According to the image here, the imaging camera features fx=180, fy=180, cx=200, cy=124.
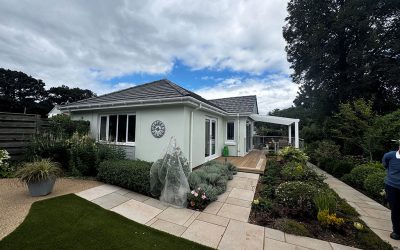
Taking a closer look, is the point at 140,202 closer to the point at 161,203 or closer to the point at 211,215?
the point at 161,203

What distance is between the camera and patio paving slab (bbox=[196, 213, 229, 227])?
398 centimetres

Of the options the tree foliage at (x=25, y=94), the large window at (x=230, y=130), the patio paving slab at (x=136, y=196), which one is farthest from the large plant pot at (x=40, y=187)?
the tree foliage at (x=25, y=94)

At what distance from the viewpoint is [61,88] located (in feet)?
129

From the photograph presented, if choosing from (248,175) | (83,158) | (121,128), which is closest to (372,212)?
(248,175)

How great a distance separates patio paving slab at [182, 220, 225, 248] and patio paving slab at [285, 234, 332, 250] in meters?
1.30

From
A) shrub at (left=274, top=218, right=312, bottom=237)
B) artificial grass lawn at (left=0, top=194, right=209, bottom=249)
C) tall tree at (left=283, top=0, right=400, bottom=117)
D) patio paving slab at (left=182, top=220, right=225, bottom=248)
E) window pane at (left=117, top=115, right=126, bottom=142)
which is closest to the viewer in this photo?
artificial grass lawn at (left=0, top=194, right=209, bottom=249)

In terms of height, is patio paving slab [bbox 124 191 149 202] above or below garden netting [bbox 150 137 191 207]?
below

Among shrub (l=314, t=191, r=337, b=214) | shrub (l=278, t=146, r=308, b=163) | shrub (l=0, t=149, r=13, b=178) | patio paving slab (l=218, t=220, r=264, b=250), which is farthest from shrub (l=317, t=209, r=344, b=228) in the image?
shrub (l=0, t=149, r=13, b=178)

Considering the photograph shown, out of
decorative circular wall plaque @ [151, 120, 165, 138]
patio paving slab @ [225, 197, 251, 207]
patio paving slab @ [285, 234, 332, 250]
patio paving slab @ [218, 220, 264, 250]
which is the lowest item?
patio paving slab @ [285, 234, 332, 250]

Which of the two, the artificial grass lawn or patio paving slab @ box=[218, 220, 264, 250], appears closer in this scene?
the artificial grass lawn

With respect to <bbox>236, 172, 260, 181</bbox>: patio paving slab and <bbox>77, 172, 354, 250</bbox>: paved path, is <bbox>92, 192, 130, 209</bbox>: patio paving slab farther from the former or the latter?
<bbox>236, 172, 260, 181</bbox>: patio paving slab

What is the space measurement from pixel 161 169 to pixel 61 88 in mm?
45895

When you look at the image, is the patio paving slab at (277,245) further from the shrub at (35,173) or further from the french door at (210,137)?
the french door at (210,137)

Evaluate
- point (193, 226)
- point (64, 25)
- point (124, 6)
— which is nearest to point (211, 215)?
point (193, 226)
